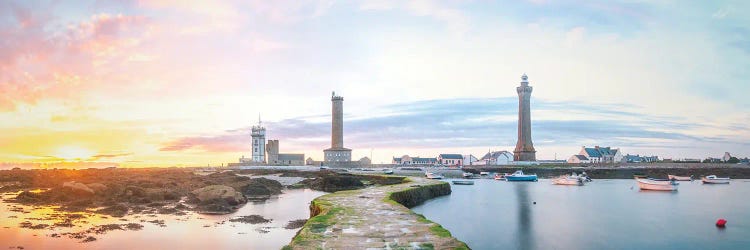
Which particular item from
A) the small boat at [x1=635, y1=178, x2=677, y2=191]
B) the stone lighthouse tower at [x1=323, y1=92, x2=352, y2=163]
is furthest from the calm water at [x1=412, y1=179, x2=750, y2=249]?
the stone lighthouse tower at [x1=323, y1=92, x2=352, y2=163]

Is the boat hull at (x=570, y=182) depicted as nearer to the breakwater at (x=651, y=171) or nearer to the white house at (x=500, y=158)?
the breakwater at (x=651, y=171)

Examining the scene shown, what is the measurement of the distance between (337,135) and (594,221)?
260 feet

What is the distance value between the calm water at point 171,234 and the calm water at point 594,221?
27.6 feet

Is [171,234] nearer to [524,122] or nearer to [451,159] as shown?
[524,122]

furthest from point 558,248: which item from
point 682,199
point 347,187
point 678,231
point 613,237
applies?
point 682,199

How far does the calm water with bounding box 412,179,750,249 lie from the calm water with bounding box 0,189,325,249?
27.6 feet

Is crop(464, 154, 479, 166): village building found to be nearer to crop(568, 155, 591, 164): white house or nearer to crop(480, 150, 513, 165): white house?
crop(480, 150, 513, 165): white house

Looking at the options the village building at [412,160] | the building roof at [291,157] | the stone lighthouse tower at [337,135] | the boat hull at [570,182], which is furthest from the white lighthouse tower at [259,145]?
the boat hull at [570,182]

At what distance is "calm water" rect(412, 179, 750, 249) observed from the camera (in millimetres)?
22094

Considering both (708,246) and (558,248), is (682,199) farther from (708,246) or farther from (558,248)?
(558,248)

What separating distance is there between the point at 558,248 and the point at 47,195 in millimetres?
31578

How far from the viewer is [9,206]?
30.1m

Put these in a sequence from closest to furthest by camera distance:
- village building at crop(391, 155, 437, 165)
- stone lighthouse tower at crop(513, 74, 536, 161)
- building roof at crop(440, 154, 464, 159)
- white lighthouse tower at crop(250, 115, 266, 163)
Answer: stone lighthouse tower at crop(513, 74, 536, 161)
white lighthouse tower at crop(250, 115, 266, 163)
building roof at crop(440, 154, 464, 159)
village building at crop(391, 155, 437, 165)

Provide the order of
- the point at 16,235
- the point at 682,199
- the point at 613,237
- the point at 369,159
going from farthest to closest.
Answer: the point at 369,159 → the point at 682,199 → the point at 613,237 → the point at 16,235
